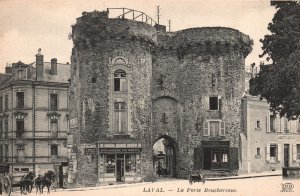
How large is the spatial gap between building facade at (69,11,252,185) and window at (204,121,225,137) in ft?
0.25

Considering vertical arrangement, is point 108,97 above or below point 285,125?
above

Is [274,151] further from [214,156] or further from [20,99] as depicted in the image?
[20,99]

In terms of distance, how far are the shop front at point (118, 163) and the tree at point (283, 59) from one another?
9.74 meters

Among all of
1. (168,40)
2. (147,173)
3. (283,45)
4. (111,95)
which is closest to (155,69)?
(168,40)

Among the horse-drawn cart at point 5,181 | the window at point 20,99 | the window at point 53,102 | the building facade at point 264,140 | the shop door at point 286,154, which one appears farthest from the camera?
the window at point 53,102

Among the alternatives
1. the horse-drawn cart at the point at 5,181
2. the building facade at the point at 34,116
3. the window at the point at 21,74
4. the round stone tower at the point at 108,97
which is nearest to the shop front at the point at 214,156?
the round stone tower at the point at 108,97

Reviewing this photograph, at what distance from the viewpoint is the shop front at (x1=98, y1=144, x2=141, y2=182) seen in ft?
102

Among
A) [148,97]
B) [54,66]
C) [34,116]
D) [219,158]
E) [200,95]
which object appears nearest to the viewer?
[148,97]

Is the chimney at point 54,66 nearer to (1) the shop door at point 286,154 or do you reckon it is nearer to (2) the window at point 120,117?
(2) the window at point 120,117

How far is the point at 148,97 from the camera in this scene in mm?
33500

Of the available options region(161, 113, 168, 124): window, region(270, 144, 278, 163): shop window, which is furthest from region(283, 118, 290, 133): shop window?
region(161, 113, 168, 124): window

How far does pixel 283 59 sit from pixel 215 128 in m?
9.67

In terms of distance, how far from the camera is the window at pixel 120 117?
31.8 meters

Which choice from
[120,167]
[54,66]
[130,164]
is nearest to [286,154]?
[130,164]
